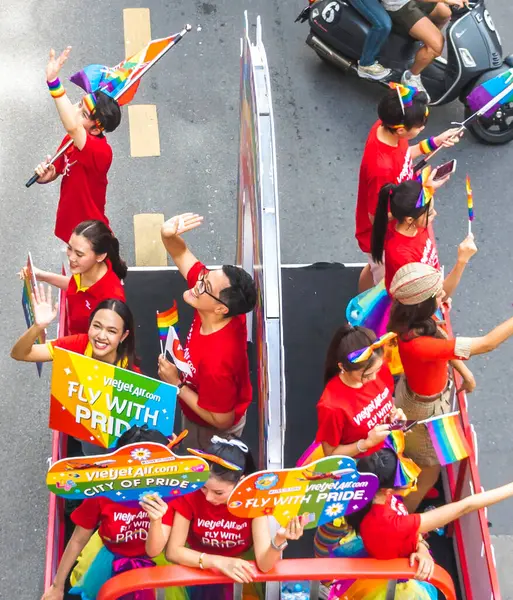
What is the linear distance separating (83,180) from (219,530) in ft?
7.61

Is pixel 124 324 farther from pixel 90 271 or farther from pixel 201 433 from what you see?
pixel 201 433

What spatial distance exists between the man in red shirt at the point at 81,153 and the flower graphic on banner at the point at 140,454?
89.5 inches

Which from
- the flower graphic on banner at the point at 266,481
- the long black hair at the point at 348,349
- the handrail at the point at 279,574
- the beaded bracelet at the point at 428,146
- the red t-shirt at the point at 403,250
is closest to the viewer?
the flower graphic on banner at the point at 266,481

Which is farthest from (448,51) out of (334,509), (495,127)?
(334,509)

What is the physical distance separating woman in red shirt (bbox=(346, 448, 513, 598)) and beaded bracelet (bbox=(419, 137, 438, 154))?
95.6 inches

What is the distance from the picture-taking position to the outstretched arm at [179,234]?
4359 mm

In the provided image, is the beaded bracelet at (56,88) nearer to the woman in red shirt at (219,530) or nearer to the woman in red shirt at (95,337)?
the woman in red shirt at (95,337)

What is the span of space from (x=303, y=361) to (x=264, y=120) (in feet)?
6.37

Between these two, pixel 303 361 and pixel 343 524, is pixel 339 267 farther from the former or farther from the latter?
pixel 343 524

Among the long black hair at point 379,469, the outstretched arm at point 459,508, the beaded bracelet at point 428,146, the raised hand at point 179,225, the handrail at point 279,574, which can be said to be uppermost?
the raised hand at point 179,225

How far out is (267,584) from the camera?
3.57 metres

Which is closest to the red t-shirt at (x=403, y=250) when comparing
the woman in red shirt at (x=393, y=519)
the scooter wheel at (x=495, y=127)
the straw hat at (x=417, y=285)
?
the straw hat at (x=417, y=285)

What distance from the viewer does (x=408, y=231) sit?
186 inches

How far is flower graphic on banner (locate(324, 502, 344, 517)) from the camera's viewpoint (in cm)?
331
